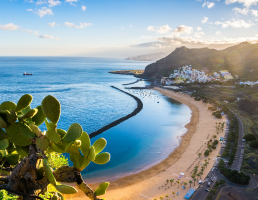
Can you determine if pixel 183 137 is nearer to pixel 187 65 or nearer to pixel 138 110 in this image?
pixel 138 110

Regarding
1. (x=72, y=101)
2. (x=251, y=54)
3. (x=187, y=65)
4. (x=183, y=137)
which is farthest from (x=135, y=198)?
(x=251, y=54)

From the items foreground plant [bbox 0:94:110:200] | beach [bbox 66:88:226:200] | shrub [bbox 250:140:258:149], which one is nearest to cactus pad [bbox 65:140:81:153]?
foreground plant [bbox 0:94:110:200]

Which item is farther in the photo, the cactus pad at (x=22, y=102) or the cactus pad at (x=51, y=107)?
the cactus pad at (x=22, y=102)

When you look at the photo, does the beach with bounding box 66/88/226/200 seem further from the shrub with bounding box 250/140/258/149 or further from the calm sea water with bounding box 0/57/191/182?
the shrub with bounding box 250/140/258/149

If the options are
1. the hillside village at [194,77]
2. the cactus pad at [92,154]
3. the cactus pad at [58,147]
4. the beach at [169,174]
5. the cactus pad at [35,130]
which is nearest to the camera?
the cactus pad at [35,130]

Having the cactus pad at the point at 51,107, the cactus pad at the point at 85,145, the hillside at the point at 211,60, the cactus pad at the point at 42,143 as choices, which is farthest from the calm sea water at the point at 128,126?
the hillside at the point at 211,60

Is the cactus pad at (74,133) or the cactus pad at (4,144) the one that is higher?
the cactus pad at (74,133)

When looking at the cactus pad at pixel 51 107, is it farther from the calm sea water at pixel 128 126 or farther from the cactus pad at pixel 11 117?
the calm sea water at pixel 128 126
